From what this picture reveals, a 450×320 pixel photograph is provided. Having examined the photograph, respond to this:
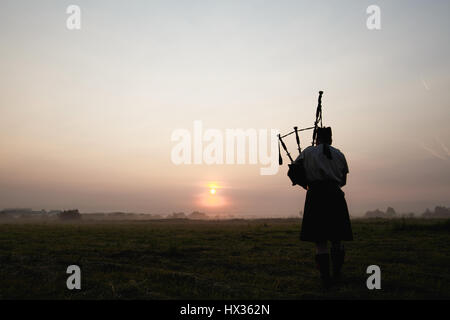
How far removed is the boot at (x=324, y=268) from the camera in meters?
5.95

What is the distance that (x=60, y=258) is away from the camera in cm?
942

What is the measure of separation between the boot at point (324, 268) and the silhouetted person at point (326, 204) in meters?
0.02

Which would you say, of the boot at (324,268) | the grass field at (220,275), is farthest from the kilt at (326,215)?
the grass field at (220,275)

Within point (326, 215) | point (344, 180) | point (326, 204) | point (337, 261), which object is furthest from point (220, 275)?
point (344, 180)

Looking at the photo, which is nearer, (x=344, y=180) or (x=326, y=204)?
(x=326, y=204)

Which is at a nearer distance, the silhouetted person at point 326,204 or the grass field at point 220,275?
the grass field at point 220,275

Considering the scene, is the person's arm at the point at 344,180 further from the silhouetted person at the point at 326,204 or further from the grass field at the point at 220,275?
the grass field at the point at 220,275

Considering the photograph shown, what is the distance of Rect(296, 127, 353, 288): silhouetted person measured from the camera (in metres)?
6.38

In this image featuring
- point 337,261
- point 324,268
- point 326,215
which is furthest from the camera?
point 326,215

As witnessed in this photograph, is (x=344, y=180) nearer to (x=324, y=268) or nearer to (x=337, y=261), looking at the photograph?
(x=337, y=261)

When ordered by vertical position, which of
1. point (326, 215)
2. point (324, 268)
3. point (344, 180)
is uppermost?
point (344, 180)

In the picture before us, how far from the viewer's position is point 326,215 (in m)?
6.47

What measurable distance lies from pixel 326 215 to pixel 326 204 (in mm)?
215
